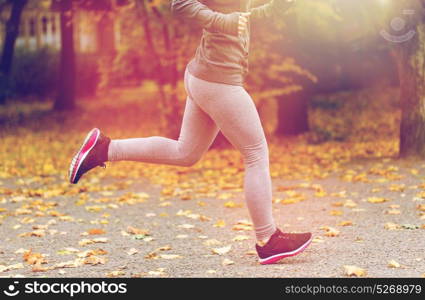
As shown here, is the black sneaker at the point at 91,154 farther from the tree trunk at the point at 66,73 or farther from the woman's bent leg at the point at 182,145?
the tree trunk at the point at 66,73

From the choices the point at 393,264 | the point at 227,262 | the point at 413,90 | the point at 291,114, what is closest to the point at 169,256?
the point at 227,262

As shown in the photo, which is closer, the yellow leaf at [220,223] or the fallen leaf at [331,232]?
the fallen leaf at [331,232]

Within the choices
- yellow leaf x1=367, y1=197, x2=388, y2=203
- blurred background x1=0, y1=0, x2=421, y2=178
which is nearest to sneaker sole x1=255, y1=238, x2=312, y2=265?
blurred background x1=0, y1=0, x2=421, y2=178

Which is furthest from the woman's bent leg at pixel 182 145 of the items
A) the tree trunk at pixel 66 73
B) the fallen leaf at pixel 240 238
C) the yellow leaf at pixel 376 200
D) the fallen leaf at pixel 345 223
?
the tree trunk at pixel 66 73

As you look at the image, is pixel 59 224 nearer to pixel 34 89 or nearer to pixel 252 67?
pixel 252 67

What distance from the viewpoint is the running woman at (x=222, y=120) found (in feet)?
15.5

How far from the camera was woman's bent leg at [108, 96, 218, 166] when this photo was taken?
5.07 meters

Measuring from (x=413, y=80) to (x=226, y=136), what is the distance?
211 inches

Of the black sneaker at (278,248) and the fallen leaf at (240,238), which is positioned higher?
the black sneaker at (278,248)

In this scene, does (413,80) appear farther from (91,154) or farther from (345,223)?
(91,154)

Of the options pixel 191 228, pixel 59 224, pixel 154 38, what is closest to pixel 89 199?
pixel 59 224

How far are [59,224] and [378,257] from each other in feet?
9.58

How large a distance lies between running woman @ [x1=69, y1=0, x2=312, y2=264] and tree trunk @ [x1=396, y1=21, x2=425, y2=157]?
5.04 meters

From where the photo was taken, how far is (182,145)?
510 cm
